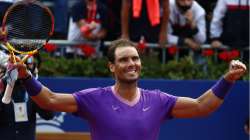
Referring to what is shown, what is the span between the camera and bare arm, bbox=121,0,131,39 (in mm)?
8805

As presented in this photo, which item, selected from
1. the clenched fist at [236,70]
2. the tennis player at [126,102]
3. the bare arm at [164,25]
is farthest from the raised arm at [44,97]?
the bare arm at [164,25]

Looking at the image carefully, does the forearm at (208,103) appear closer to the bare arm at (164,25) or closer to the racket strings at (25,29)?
the racket strings at (25,29)

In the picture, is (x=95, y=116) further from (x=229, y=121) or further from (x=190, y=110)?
(x=229, y=121)

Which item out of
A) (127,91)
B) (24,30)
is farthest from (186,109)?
(24,30)

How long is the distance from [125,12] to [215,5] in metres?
1.41

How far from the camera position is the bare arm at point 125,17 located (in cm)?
880

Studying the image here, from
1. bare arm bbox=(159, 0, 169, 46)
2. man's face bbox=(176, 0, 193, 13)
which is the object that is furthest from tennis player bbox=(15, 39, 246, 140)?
man's face bbox=(176, 0, 193, 13)

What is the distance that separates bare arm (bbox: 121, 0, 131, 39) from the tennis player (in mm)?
3476

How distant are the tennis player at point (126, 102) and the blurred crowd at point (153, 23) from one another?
358 centimetres

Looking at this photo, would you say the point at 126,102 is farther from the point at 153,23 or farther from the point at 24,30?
the point at 153,23

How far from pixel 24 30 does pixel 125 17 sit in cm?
316

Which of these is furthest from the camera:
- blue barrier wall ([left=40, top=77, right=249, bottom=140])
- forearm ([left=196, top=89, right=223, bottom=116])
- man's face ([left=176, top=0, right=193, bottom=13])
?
man's face ([left=176, top=0, right=193, bottom=13])

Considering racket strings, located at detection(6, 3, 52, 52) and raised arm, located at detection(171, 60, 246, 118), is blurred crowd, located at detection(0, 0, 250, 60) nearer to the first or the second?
racket strings, located at detection(6, 3, 52, 52)

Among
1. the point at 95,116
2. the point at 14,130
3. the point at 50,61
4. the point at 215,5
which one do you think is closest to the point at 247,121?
the point at 215,5
